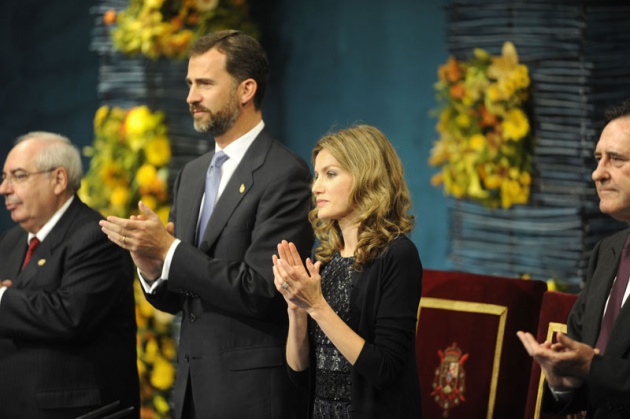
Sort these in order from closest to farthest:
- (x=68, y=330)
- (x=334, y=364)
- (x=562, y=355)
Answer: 1. (x=562, y=355)
2. (x=334, y=364)
3. (x=68, y=330)

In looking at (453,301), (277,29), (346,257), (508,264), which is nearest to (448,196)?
(508,264)

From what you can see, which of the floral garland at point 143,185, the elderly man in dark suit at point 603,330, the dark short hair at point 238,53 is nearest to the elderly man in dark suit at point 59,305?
the dark short hair at point 238,53

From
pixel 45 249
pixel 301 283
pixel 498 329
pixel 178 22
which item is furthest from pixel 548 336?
pixel 178 22

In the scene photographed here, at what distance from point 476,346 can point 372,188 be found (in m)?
0.81

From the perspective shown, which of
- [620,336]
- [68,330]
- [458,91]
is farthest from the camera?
[458,91]

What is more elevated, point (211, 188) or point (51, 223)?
point (211, 188)

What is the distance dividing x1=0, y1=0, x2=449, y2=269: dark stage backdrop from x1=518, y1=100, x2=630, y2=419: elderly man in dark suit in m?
1.58

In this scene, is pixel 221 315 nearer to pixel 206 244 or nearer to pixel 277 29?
pixel 206 244

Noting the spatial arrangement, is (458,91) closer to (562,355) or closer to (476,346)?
(476,346)

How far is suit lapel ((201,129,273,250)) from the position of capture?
297cm

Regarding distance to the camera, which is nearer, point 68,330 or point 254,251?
point 254,251

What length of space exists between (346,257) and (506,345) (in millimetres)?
738

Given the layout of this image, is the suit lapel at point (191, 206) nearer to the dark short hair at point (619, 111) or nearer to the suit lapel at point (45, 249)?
the suit lapel at point (45, 249)

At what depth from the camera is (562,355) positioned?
2125mm
